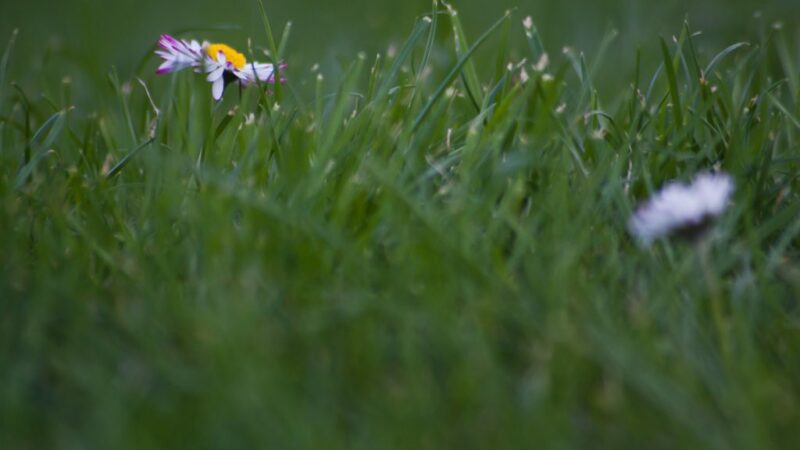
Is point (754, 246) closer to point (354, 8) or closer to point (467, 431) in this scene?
point (467, 431)

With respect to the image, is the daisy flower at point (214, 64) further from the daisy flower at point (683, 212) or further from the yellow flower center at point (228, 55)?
the daisy flower at point (683, 212)

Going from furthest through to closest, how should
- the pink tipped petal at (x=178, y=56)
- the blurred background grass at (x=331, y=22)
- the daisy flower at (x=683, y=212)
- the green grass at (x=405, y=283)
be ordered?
the blurred background grass at (x=331, y=22), the pink tipped petal at (x=178, y=56), the daisy flower at (x=683, y=212), the green grass at (x=405, y=283)

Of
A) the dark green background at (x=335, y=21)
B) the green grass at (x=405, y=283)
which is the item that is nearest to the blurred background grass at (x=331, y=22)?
the dark green background at (x=335, y=21)

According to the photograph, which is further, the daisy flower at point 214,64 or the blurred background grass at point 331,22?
the blurred background grass at point 331,22

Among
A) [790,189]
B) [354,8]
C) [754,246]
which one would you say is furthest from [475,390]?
[354,8]

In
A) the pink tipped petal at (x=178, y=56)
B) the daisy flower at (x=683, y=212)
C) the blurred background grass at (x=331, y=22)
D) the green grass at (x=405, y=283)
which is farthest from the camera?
the blurred background grass at (x=331, y=22)
